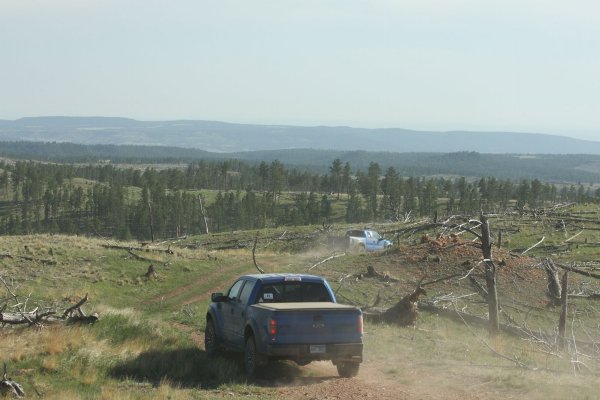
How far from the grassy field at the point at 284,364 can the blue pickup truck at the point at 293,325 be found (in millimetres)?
524

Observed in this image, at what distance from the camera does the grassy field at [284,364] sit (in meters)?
13.6

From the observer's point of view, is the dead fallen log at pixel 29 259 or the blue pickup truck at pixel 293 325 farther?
the dead fallen log at pixel 29 259

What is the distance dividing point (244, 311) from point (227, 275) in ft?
67.6

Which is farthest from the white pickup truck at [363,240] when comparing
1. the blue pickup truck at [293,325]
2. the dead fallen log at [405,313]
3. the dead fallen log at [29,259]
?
the blue pickup truck at [293,325]

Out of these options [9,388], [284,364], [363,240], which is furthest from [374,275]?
[9,388]

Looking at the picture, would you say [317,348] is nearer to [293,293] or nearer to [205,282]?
[293,293]

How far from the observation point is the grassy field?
A: 44.8 feet

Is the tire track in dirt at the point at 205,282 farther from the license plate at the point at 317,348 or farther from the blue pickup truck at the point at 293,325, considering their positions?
the license plate at the point at 317,348

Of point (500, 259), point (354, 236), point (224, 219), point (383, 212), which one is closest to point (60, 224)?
point (224, 219)

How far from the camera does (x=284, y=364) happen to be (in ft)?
52.9

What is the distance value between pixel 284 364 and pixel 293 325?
253 cm

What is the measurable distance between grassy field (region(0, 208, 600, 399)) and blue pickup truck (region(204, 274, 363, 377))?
0.52 metres

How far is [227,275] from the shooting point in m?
35.8

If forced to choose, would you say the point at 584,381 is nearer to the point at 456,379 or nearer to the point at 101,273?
the point at 456,379
